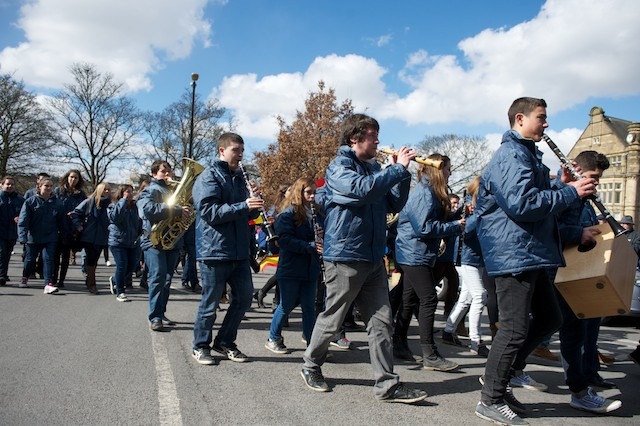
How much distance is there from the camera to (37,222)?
880 cm

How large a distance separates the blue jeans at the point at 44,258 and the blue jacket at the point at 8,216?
1.65 feet

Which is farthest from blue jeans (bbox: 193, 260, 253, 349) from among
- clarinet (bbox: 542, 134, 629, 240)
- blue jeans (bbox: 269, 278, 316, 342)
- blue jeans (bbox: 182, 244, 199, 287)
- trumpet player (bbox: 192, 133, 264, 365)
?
blue jeans (bbox: 182, 244, 199, 287)

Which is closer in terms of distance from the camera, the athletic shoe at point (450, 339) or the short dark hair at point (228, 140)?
the short dark hair at point (228, 140)

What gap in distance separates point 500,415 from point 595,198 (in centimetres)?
174

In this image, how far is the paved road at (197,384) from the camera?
338cm

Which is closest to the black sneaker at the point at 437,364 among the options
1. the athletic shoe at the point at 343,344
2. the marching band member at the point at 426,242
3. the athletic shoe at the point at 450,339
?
the marching band member at the point at 426,242

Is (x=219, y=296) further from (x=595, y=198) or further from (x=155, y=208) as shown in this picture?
(x=595, y=198)

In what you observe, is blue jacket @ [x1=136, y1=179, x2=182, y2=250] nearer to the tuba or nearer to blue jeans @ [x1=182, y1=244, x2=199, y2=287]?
the tuba

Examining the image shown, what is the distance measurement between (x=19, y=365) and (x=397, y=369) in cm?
339

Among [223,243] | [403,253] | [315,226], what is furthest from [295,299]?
[403,253]

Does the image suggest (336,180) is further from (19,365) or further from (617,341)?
(617,341)

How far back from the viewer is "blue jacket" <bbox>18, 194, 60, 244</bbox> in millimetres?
8688

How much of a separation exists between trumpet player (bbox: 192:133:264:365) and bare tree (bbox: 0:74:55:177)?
123ft

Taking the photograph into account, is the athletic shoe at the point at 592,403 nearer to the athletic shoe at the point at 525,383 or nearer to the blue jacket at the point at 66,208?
the athletic shoe at the point at 525,383
